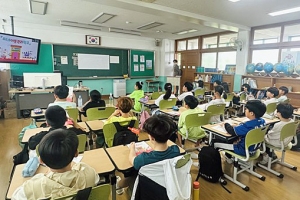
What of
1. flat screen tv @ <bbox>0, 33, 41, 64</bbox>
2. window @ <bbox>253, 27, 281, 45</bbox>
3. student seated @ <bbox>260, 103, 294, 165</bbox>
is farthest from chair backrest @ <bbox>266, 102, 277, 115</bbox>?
flat screen tv @ <bbox>0, 33, 41, 64</bbox>

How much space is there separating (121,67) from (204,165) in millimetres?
7108

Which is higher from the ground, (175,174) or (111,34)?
(111,34)

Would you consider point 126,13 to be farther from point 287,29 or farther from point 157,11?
point 287,29

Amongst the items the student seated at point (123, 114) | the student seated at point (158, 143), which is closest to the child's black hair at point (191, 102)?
the student seated at point (123, 114)

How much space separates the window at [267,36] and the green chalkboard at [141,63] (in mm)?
4760

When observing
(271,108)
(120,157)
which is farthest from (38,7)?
(271,108)

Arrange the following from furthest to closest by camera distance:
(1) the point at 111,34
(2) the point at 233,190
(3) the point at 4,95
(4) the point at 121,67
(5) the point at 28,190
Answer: (4) the point at 121,67
(1) the point at 111,34
(3) the point at 4,95
(2) the point at 233,190
(5) the point at 28,190

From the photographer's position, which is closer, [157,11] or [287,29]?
[157,11]

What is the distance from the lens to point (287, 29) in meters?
5.63

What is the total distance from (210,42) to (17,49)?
6792 millimetres

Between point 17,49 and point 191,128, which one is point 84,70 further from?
point 191,128

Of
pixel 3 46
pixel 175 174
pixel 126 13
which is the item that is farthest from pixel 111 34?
pixel 175 174

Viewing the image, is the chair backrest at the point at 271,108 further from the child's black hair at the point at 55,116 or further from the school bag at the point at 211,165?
the child's black hair at the point at 55,116

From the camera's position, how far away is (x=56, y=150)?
3.36 ft
